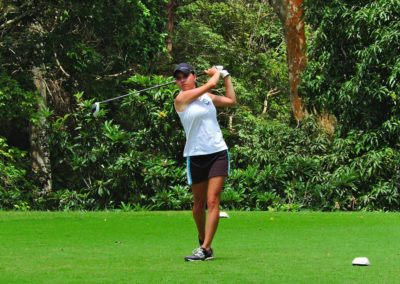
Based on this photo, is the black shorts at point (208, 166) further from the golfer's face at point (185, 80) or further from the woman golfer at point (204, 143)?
the golfer's face at point (185, 80)

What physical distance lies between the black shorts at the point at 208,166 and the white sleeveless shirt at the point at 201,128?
0.19ft

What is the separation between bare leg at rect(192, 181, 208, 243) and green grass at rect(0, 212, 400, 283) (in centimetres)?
30

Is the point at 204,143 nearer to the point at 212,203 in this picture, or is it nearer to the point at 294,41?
the point at 212,203

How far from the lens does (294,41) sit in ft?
57.5

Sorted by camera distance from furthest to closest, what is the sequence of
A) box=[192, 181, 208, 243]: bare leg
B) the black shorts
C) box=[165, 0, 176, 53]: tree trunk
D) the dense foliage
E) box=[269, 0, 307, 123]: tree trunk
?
box=[165, 0, 176, 53]: tree trunk < box=[269, 0, 307, 123]: tree trunk < the dense foliage < box=[192, 181, 208, 243]: bare leg < the black shorts

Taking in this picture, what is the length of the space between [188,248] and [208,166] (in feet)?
3.75

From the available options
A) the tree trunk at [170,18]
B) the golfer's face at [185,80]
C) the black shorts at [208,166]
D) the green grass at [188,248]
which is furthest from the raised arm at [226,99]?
the tree trunk at [170,18]

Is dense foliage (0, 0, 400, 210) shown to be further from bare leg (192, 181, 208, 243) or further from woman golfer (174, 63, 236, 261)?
woman golfer (174, 63, 236, 261)

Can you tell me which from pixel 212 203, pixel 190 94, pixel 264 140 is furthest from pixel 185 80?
pixel 264 140

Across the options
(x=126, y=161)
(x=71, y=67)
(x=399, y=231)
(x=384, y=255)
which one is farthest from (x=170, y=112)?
(x=384, y=255)

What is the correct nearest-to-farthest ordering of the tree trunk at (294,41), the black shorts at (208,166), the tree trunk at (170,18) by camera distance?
→ the black shorts at (208,166), the tree trunk at (294,41), the tree trunk at (170,18)

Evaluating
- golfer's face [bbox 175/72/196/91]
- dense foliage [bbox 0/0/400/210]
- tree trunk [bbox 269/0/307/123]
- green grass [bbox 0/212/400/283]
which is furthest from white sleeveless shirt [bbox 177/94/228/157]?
tree trunk [bbox 269/0/307/123]

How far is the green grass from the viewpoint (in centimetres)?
475

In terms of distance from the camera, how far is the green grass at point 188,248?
4750 millimetres
